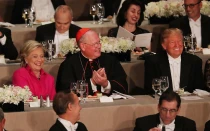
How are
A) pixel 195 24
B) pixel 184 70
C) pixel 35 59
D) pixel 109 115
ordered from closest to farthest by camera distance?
pixel 109 115 < pixel 35 59 < pixel 184 70 < pixel 195 24

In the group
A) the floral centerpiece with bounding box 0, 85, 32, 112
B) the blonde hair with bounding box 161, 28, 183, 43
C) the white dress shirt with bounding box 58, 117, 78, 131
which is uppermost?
the blonde hair with bounding box 161, 28, 183, 43

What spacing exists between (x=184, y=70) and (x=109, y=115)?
1262 mm

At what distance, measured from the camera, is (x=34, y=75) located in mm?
7102

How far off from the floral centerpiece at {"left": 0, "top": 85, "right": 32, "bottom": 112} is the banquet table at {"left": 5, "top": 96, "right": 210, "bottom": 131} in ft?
0.24

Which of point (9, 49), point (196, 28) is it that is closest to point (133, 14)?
point (196, 28)

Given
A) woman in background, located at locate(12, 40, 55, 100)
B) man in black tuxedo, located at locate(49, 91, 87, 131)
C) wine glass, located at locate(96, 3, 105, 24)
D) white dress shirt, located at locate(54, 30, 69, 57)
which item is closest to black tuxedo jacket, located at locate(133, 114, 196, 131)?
man in black tuxedo, located at locate(49, 91, 87, 131)

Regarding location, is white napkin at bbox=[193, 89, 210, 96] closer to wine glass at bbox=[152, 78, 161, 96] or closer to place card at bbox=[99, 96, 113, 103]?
wine glass at bbox=[152, 78, 161, 96]

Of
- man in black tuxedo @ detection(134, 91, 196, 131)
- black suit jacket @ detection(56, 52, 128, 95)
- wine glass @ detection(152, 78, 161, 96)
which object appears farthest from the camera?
black suit jacket @ detection(56, 52, 128, 95)

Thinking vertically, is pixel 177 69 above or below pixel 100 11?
below

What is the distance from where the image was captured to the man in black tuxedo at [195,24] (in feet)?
29.2

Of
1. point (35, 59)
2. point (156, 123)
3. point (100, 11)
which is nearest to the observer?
point (156, 123)

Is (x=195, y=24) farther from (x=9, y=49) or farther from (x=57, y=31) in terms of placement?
(x=9, y=49)

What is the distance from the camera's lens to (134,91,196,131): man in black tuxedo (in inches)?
238

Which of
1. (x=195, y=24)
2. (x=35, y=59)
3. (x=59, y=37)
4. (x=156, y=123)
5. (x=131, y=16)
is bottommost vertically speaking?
(x=156, y=123)
